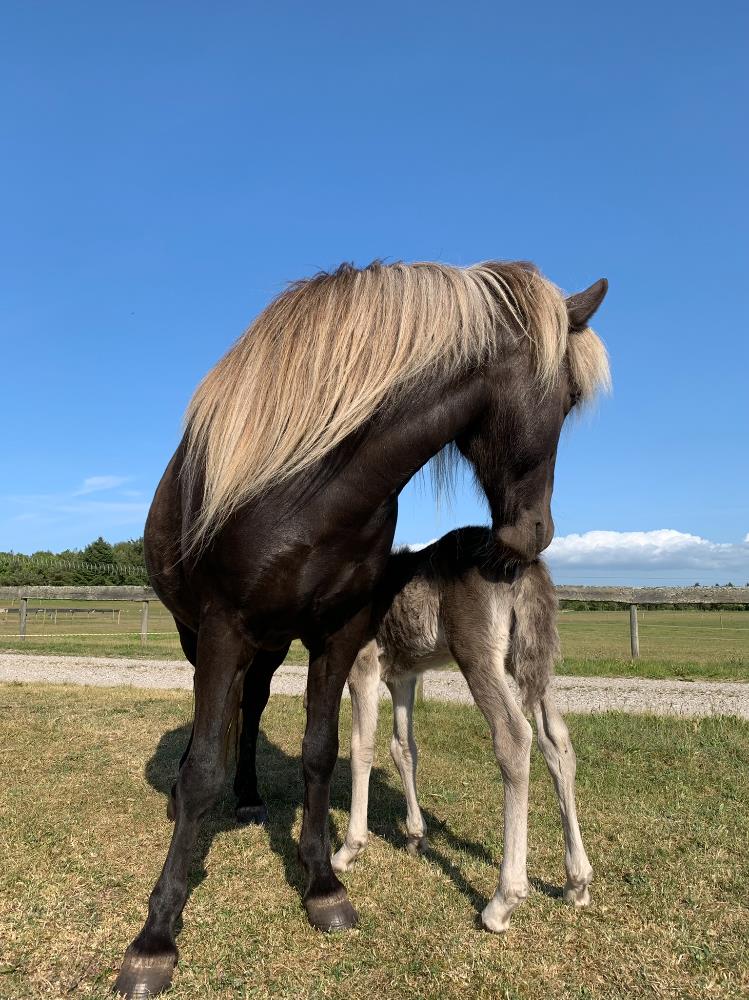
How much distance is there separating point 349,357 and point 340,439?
353mm

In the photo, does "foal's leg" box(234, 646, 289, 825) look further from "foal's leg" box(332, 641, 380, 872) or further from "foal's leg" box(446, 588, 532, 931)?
"foal's leg" box(446, 588, 532, 931)

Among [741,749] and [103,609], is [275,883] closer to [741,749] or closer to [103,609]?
[741,749]

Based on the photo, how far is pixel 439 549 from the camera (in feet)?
12.7

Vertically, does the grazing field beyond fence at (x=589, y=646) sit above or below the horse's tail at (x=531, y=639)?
below

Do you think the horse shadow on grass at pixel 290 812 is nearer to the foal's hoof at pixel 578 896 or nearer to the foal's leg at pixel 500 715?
the foal's hoof at pixel 578 896

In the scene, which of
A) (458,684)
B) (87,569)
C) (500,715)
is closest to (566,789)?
(500,715)

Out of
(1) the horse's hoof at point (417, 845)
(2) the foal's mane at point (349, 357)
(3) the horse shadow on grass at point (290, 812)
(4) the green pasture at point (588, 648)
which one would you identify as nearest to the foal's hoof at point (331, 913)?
(3) the horse shadow on grass at point (290, 812)

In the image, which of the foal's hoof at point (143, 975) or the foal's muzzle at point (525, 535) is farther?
the foal's muzzle at point (525, 535)

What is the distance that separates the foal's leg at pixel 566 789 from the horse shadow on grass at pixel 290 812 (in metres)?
0.21

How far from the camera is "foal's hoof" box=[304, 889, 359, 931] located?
320 cm

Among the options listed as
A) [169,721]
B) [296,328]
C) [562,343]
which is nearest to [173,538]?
[296,328]

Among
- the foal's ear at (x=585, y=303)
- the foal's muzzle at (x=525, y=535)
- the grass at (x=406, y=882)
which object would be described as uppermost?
the foal's ear at (x=585, y=303)

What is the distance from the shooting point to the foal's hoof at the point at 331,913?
3195 millimetres

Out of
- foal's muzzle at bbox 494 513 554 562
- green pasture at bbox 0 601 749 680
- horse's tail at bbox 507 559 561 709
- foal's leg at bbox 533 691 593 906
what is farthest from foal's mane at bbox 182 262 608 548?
green pasture at bbox 0 601 749 680
